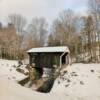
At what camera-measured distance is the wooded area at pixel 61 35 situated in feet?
98.9

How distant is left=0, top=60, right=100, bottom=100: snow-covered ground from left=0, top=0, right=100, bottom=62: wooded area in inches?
355

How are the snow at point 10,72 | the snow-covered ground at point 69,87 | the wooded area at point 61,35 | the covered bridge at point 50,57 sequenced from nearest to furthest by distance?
1. the snow-covered ground at point 69,87
2. the snow at point 10,72
3. the covered bridge at point 50,57
4. the wooded area at point 61,35

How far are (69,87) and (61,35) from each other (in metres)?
26.7

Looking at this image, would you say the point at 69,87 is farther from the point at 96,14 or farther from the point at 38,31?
the point at 38,31

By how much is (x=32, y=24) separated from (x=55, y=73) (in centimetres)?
3521

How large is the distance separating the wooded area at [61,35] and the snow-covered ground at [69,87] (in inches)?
355

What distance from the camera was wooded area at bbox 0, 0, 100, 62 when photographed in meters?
30.2

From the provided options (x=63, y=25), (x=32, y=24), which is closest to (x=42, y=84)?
(x=63, y=25)

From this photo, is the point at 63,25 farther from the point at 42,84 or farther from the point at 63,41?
the point at 42,84

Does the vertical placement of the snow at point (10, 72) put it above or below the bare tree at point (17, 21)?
below

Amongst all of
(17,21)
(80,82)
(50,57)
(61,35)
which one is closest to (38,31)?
(17,21)

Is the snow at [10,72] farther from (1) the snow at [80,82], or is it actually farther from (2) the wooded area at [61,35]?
(2) the wooded area at [61,35]

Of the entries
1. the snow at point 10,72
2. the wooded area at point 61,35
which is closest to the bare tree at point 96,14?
the wooded area at point 61,35

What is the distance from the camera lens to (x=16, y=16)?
1982 inches
